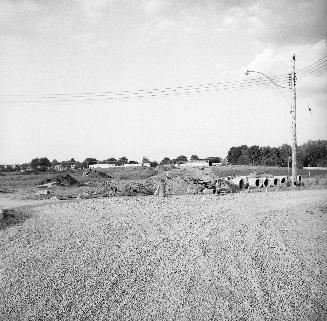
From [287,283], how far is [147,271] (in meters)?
3.54

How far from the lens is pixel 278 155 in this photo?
103875 millimetres

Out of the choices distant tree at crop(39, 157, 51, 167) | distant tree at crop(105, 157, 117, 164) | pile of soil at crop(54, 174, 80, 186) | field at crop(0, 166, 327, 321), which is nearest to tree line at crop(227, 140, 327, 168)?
distant tree at crop(105, 157, 117, 164)

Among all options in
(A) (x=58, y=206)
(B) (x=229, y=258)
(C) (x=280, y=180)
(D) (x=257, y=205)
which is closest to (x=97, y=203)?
(A) (x=58, y=206)

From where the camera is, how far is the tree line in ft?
281

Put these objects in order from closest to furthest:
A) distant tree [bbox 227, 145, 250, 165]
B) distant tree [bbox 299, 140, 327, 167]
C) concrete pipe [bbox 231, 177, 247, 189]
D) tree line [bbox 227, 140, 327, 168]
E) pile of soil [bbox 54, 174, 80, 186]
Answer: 1. concrete pipe [bbox 231, 177, 247, 189]
2. pile of soil [bbox 54, 174, 80, 186]
3. distant tree [bbox 299, 140, 327, 167]
4. tree line [bbox 227, 140, 327, 168]
5. distant tree [bbox 227, 145, 250, 165]

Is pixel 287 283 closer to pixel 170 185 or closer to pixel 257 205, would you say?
pixel 257 205

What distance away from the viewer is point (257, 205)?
1541cm

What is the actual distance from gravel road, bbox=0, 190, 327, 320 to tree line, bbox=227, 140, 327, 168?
7027cm

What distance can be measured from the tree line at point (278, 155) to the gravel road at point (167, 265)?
231 feet

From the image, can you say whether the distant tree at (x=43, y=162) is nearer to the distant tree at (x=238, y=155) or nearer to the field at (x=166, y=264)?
the distant tree at (x=238, y=155)

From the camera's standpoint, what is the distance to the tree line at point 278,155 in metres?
85.8

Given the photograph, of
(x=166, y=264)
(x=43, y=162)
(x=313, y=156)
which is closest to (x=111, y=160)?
(x=43, y=162)

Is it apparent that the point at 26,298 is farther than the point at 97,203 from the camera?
No

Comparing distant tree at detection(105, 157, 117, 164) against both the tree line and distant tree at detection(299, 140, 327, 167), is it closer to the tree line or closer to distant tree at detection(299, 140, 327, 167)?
the tree line
